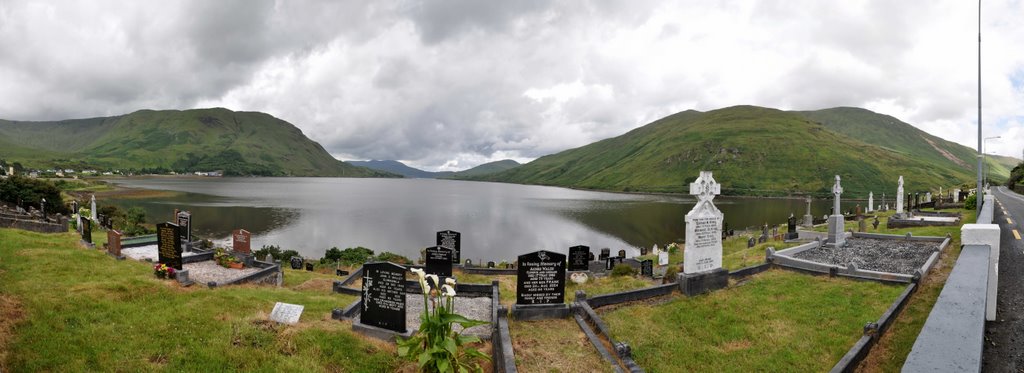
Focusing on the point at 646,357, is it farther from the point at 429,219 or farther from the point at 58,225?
the point at 429,219

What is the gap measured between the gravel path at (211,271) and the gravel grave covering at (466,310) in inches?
301

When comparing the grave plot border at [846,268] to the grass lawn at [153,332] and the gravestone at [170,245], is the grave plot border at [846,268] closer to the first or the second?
the grass lawn at [153,332]

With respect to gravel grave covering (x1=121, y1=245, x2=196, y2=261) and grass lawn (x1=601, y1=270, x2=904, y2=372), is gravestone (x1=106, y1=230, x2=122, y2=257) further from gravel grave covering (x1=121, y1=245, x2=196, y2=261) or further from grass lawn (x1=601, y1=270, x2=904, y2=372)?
grass lawn (x1=601, y1=270, x2=904, y2=372)

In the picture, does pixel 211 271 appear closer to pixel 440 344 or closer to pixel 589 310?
pixel 440 344

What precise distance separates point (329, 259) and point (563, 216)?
48.7 metres

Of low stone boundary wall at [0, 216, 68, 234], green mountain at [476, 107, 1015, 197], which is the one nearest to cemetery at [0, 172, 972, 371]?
low stone boundary wall at [0, 216, 68, 234]

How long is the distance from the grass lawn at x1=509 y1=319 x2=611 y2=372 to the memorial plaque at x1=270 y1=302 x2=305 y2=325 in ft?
15.9

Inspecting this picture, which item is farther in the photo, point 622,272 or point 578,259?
point 578,259

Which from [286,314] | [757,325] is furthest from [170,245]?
[757,325]

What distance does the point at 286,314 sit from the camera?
9.91 metres

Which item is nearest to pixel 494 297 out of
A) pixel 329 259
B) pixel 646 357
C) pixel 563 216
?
pixel 646 357

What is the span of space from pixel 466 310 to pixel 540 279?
2.90m

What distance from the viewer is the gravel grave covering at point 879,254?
15.4m

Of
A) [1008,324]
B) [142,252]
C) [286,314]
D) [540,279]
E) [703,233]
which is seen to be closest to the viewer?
[1008,324]
